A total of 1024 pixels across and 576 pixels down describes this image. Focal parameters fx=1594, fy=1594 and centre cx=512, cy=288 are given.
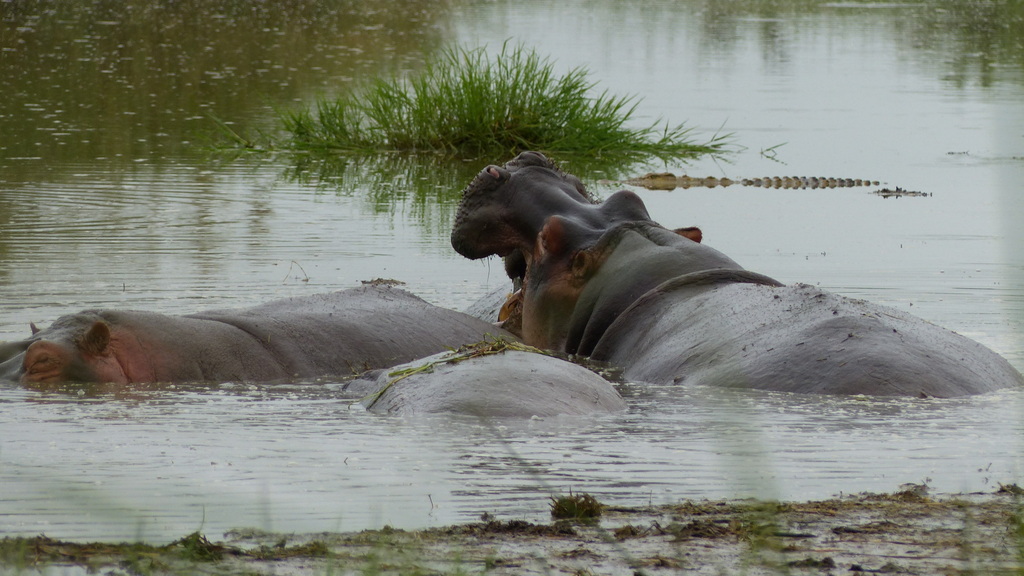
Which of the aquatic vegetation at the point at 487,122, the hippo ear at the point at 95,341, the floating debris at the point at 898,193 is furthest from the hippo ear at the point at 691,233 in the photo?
the aquatic vegetation at the point at 487,122

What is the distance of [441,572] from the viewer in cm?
328

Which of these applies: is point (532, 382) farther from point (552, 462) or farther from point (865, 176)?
point (865, 176)

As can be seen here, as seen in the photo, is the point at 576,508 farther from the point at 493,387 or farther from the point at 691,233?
the point at 691,233

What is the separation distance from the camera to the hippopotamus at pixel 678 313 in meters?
5.65

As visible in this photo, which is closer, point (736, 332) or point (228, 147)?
point (736, 332)

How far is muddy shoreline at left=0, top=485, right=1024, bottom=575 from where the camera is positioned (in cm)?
336

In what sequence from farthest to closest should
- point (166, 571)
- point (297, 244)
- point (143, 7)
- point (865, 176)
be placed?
point (143, 7) < point (865, 176) < point (297, 244) < point (166, 571)

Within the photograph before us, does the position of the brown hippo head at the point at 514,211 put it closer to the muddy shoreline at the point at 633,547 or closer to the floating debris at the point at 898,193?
the muddy shoreline at the point at 633,547

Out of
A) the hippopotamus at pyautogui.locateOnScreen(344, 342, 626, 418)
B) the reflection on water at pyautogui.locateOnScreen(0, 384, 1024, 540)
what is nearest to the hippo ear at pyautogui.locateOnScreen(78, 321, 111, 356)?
the reflection on water at pyautogui.locateOnScreen(0, 384, 1024, 540)

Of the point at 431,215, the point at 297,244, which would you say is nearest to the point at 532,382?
the point at 297,244

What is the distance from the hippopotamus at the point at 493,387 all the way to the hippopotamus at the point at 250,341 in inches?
28.6

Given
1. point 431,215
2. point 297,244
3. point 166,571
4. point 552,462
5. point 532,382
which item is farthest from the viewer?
point 431,215

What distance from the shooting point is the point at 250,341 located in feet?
20.8

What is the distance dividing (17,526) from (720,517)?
1.68 m
